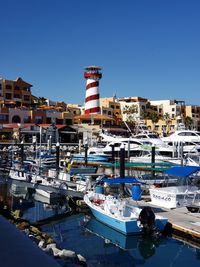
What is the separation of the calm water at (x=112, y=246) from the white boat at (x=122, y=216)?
36 centimetres

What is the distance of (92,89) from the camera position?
8312 centimetres

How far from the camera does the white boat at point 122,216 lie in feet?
53.0

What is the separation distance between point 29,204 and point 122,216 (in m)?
9.83

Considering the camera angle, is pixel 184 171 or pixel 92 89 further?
pixel 92 89

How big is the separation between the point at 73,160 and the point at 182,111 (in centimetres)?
7532

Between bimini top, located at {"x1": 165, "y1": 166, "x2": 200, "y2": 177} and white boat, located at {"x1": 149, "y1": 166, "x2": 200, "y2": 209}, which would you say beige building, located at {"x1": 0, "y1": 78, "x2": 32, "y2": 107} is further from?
white boat, located at {"x1": 149, "y1": 166, "x2": 200, "y2": 209}

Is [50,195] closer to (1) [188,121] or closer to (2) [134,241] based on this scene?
(2) [134,241]

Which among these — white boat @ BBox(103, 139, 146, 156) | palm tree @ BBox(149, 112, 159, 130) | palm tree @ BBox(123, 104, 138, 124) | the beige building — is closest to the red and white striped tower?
the beige building

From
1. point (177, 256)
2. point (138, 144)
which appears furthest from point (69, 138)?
point (177, 256)

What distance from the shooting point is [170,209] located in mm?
19594

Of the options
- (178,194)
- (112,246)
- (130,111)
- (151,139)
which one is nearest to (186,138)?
(151,139)

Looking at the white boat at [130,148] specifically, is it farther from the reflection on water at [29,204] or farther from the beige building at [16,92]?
the beige building at [16,92]

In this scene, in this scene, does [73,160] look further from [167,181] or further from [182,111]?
[182,111]

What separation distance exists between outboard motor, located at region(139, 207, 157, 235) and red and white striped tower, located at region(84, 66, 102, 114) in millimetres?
66875
